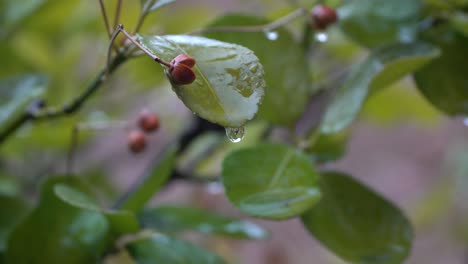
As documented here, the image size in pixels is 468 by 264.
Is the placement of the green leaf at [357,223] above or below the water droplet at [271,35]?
below

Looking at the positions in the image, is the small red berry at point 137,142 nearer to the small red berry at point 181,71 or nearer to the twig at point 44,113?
the twig at point 44,113

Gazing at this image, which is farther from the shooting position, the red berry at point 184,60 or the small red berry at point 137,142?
the small red berry at point 137,142

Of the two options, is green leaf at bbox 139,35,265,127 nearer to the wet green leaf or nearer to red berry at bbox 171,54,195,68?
red berry at bbox 171,54,195,68

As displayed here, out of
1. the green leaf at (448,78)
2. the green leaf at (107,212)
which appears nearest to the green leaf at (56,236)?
the green leaf at (107,212)

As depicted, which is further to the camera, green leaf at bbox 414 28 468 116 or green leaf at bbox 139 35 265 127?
green leaf at bbox 414 28 468 116

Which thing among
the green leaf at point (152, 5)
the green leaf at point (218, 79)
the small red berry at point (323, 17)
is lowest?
the small red berry at point (323, 17)

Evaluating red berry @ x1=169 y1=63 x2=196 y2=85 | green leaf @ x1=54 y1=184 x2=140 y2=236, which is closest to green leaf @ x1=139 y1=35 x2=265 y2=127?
red berry @ x1=169 y1=63 x2=196 y2=85

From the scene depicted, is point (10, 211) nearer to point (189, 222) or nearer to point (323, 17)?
point (189, 222)
